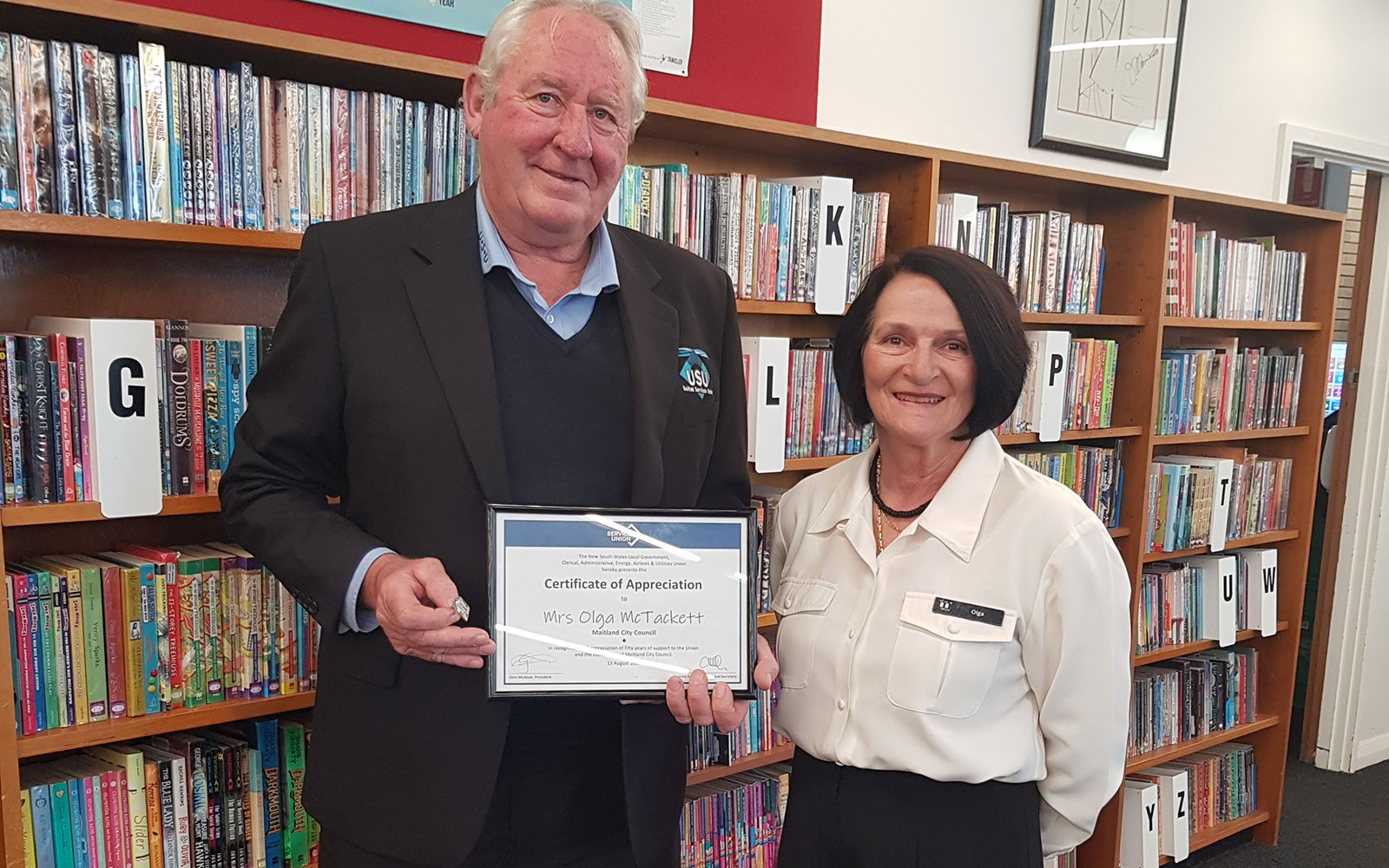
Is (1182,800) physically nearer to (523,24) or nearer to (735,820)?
(735,820)

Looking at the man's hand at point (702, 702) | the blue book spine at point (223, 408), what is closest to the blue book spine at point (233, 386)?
the blue book spine at point (223, 408)

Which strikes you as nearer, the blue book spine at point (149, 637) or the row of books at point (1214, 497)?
the blue book spine at point (149, 637)

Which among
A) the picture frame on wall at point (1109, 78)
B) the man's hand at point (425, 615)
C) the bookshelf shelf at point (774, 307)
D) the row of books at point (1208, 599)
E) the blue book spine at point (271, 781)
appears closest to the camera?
the man's hand at point (425, 615)

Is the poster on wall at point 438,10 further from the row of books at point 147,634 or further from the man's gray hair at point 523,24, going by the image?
the row of books at point 147,634

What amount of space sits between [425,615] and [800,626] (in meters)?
0.73

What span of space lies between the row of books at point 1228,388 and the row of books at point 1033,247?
0.41 meters

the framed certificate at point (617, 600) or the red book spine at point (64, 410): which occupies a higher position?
the red book spine at point (64, 410)

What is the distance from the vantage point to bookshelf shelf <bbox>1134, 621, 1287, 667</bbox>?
3.52 metres

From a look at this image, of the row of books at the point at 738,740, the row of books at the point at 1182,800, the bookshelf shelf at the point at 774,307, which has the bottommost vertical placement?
the row of books at the point at 1182,800

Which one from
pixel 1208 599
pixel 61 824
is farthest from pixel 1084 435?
pixel 61 824

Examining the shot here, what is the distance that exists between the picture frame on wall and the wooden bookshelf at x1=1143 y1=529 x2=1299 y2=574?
4.49 ft

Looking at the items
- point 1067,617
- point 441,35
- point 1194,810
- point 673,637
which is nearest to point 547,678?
point 673,637

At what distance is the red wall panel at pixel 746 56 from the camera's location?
2252 millimetres

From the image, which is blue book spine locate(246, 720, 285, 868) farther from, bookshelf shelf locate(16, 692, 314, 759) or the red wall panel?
the red wall panel
